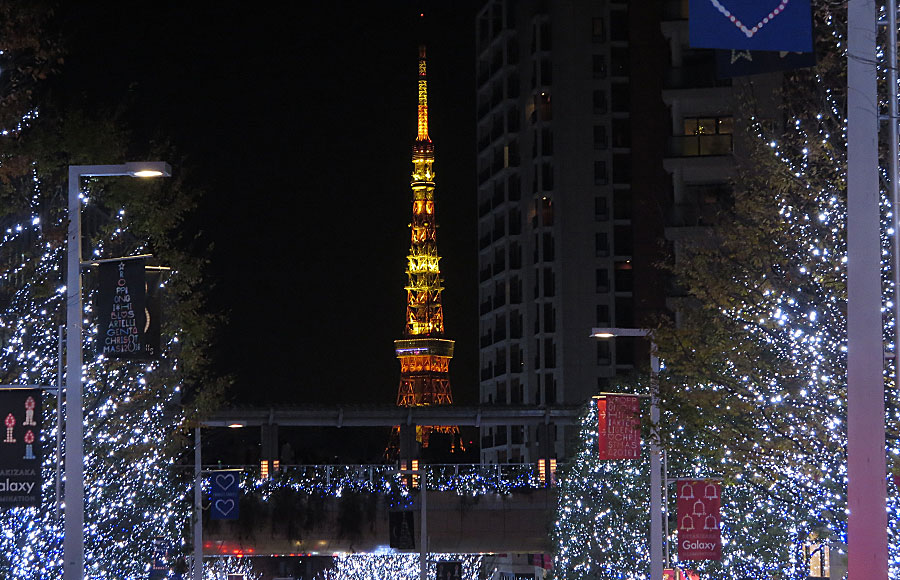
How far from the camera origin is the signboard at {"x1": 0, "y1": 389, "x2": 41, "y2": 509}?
1700 cm

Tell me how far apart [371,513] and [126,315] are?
33763mm

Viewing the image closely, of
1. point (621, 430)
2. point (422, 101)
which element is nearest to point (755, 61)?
point (621, 430)

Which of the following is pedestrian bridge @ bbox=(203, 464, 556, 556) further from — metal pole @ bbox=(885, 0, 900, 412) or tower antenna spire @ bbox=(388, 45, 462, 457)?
tower antenna spire @ bbox=(388, 45, 462, 457)

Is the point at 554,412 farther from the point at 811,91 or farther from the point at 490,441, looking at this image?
the point at 490,441

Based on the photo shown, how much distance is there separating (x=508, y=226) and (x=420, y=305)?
32967 mm

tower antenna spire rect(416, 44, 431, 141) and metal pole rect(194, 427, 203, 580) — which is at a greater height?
tower antenna spire rect(416, 44, 431, 141)

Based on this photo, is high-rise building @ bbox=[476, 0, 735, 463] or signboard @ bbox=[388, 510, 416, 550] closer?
signboard @ bbox=[388, 510, 416, 550]

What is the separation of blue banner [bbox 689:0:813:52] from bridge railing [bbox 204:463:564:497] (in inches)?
1646

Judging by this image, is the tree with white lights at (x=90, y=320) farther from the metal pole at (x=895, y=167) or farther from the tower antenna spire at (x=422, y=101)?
the tower antenna spire at (x=422, y=101)

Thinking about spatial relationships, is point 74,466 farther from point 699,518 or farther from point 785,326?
point 699,518

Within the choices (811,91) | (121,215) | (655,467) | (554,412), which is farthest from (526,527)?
(811,91)

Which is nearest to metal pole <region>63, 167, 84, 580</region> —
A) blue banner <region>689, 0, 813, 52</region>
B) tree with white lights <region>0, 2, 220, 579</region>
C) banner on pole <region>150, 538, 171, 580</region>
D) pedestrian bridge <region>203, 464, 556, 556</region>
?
tree with white lights <region>0, 2, 220, 579</region>

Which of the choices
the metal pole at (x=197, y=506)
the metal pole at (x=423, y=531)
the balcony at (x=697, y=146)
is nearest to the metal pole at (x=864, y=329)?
the metal pole at (x=197, y=506)

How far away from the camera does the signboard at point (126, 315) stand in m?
18.2
